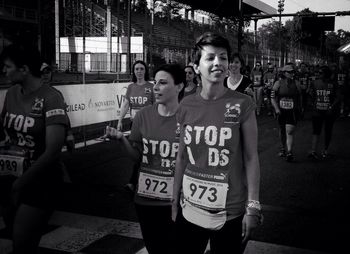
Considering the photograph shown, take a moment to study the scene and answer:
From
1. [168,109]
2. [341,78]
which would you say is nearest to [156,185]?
[168,109]

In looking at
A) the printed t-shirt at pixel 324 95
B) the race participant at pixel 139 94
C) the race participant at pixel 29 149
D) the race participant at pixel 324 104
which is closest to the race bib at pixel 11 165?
the race participant at pixel 29 149

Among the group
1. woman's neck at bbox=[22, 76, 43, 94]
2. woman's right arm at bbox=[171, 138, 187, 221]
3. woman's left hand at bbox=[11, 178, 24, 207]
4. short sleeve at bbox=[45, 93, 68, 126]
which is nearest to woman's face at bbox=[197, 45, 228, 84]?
woman's right arm at bbox=[171, 138, 187, 221]

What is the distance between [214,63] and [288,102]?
7.50 metres

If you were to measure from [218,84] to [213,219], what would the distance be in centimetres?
80

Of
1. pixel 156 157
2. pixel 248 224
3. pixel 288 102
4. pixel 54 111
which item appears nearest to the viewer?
pixel 248 224

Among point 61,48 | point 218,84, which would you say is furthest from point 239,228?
point 61,48

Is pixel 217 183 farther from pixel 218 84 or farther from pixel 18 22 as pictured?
pixel 18 22

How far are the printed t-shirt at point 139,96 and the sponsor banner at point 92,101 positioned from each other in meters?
1.83

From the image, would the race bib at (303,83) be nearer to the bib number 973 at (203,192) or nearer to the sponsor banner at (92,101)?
the sponsor banner at (92,101)

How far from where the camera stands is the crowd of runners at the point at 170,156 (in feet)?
9.24

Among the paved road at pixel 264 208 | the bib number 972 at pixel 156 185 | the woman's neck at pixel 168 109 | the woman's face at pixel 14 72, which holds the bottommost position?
the paved road at pixel 264 208

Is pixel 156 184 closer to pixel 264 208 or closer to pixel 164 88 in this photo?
pixel 164 88

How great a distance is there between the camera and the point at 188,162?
3029 millimetres

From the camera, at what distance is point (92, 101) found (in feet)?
38.7
